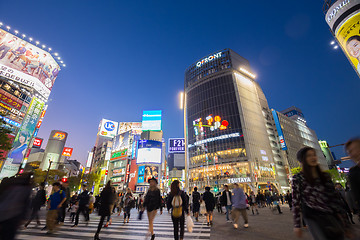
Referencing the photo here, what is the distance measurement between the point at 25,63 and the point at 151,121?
33.0 metres

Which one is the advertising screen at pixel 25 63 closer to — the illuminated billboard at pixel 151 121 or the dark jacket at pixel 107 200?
the illuminated billboard at pixel 151 121

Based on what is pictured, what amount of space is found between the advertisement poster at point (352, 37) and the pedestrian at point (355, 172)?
2492 centimetres

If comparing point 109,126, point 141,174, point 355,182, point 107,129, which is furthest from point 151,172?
point 355,182

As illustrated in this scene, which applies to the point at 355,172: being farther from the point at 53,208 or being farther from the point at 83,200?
the point at 83,200

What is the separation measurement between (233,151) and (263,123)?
20382 millimetres

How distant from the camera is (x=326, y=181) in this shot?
2309 millimetres

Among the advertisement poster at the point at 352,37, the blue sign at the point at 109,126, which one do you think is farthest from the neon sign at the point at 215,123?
the advertisement poster at the point at 352,37

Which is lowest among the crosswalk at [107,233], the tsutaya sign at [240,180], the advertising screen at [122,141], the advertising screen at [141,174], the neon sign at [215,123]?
the crosswalk at [107,233]

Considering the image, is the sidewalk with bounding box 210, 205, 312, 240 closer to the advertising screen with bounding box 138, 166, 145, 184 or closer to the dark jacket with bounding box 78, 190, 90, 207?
the dark jacket with bounding box 78, 190, 90, 207

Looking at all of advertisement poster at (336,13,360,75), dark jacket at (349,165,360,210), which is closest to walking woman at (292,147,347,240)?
dark jacket at (349,165,360,210)

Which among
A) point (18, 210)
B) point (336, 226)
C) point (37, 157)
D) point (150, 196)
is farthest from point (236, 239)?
point (37, 157)

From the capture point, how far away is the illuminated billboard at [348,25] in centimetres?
1944

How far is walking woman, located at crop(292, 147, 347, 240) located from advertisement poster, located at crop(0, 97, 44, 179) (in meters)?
50.5

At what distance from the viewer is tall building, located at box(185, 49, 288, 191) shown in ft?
172
